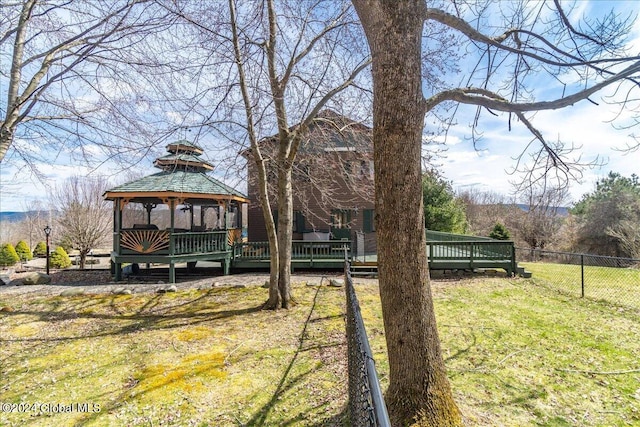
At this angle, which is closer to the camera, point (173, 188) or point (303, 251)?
point (173, 188)

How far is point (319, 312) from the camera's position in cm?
723

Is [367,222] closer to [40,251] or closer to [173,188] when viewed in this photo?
[173,188]

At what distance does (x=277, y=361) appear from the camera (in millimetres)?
4805

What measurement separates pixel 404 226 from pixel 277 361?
3432 mm

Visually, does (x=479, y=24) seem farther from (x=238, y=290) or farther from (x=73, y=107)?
(x=238, y=290)

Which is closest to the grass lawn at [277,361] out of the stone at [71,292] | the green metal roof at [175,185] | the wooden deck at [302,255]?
the stone at [71,292]

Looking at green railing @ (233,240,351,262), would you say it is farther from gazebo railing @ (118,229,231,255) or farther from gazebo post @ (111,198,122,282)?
gazebo post @ (111,198,122,282)

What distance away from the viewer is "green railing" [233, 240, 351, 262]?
39.5 feet

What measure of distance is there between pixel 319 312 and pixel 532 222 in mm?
24199

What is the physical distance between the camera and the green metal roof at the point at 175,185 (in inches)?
443

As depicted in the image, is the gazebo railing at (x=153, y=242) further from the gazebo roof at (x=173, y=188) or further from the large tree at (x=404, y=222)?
the large tree at (x=404, y=222)

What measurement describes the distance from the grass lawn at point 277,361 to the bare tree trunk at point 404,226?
1.01 metres

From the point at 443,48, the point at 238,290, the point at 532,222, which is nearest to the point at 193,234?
the point at 238,290

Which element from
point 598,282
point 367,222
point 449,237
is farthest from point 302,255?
point 598,282
